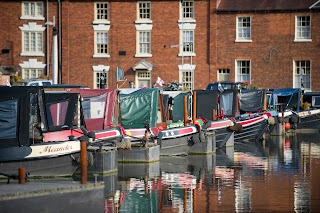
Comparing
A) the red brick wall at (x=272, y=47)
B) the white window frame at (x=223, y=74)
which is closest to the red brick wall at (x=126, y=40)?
the white window frame at (x=223, y=74)

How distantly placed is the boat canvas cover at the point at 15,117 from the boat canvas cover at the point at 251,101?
1058 inches

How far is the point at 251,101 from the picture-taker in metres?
54.4

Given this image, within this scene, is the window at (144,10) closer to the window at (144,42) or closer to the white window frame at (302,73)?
the window at (144,42)

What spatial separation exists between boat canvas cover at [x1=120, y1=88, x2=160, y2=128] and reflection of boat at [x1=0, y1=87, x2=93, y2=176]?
27.2ft

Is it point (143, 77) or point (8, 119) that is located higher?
point (143, 77)

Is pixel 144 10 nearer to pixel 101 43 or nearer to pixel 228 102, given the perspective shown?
pixel 101 43

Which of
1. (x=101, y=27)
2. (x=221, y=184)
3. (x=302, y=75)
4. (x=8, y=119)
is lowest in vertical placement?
(x=221, y=184)

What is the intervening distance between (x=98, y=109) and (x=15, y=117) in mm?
7222

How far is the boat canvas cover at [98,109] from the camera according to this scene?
34.9 metres

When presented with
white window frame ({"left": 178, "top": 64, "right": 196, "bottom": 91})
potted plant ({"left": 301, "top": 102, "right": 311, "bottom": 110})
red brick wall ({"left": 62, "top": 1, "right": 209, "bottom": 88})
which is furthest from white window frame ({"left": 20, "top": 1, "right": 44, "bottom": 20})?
potted plant ({"left": 301, "top": 102, "right": 311, "bottom": 110})

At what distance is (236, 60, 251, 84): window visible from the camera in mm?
68375

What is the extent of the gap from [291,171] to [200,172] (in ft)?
11.0

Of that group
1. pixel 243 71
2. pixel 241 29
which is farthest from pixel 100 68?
pixel 241 29

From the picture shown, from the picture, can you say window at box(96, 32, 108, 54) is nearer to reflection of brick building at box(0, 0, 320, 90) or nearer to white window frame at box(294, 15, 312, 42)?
reflection of brick building at box(0, 0, 320, 90)
